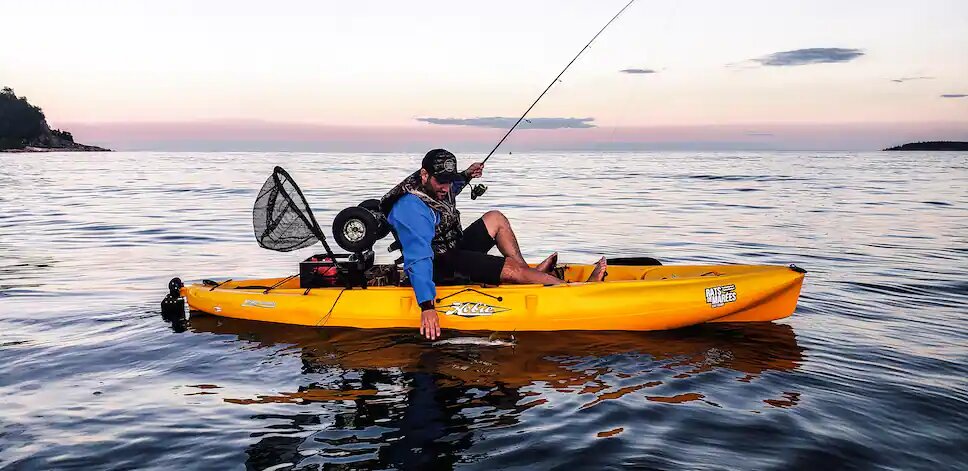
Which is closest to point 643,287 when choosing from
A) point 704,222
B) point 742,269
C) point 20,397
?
point 742,269

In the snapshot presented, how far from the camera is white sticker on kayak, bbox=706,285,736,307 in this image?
28.0ft

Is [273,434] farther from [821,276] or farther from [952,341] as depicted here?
[821,276]

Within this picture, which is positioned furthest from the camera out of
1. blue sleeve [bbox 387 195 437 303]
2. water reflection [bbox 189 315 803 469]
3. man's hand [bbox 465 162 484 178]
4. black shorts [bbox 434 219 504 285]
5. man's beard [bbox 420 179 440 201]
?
man's hand [bbox 465 162 484 178]

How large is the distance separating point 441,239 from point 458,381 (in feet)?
6.89

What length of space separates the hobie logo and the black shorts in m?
0.42

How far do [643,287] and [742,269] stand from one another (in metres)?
1.62

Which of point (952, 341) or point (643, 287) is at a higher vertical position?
point (643, 287)

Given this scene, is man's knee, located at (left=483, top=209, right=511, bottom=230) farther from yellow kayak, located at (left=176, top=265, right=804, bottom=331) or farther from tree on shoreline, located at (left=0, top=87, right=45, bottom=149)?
tree on shoreline, located at (left=0, top=87, right=45, bottom=149)

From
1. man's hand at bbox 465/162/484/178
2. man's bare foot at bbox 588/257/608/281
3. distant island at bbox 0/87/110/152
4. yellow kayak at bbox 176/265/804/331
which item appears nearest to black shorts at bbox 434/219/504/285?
yellow kayak at bbox 176/265/804/331

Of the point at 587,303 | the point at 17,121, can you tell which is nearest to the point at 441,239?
the point at 587,303

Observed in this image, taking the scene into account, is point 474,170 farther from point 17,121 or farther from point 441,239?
point 17,121

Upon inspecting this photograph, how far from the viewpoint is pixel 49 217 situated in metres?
24.0

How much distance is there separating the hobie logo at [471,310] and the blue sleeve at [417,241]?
23.6 inches

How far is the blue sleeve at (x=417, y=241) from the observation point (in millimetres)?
7848
